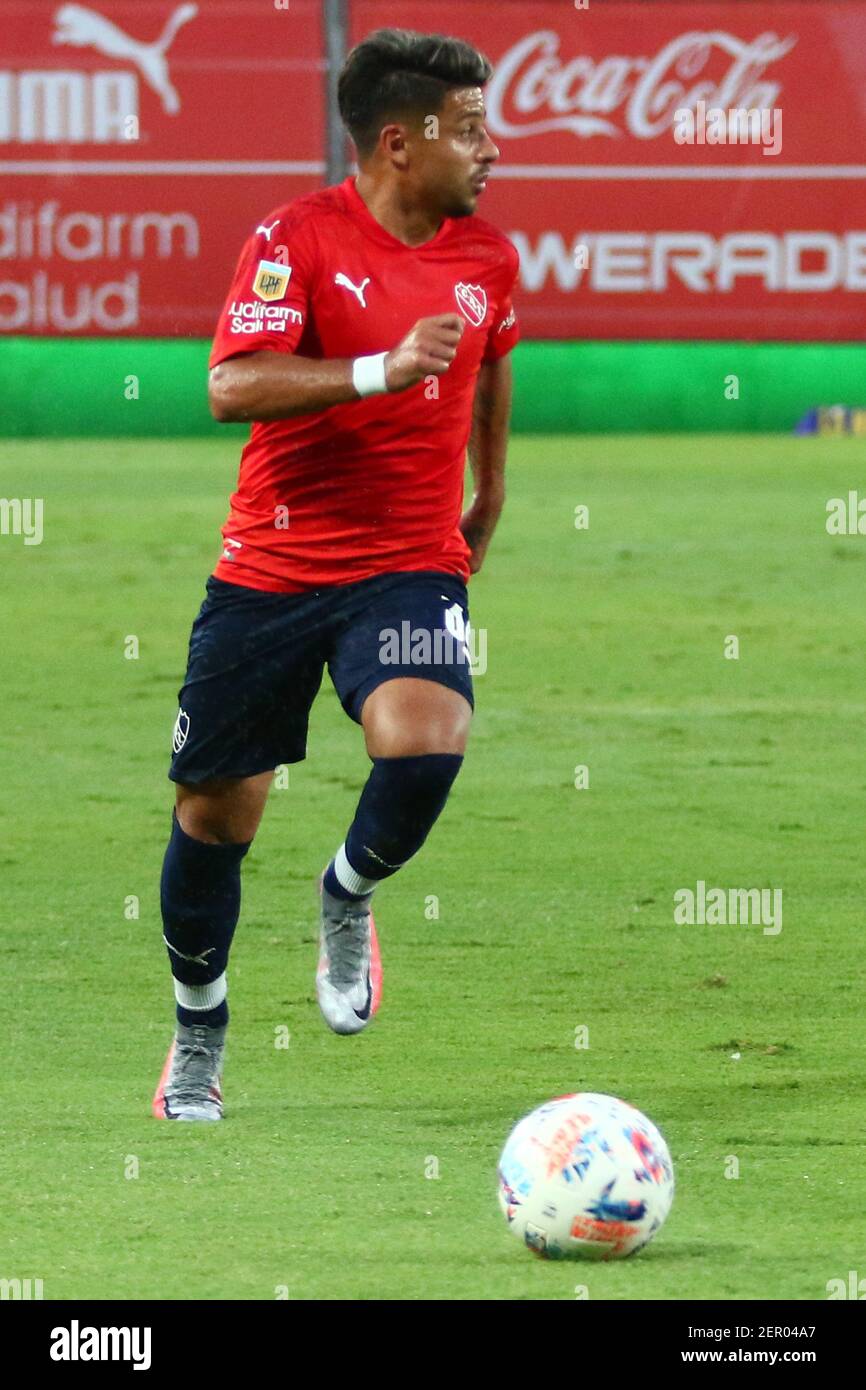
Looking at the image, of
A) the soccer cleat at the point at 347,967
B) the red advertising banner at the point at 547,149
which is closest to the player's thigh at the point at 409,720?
the soccer cleat at the point at 347,967

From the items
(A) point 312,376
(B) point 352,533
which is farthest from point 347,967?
(A) point 312,376

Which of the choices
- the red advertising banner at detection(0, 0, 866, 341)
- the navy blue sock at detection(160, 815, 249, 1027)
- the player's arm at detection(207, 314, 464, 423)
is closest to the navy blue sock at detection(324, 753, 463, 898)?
A: the navy blue sock at detection(160, 815, 249, 1027)

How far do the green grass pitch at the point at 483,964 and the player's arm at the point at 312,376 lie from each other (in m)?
1.55

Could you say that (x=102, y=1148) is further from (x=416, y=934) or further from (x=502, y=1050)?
(x=416, y=934)

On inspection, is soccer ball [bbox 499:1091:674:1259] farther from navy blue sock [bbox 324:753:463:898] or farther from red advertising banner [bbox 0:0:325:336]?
red advertising banner [bbox 0:0:325:336]

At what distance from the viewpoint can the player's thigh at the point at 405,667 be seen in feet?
19.5

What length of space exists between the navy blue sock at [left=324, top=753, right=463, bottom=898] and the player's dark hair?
1420 mm

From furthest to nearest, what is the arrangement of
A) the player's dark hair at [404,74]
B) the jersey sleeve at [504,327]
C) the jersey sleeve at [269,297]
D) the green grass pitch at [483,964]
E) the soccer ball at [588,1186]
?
the jersey sleeve at [504,327]
the player's dark hair at [404,74]
the jersey sleeve at [269,297]
the green grass pitch at [483,964]
the soccer ball at [588,1186]

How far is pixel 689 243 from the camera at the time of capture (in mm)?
24578

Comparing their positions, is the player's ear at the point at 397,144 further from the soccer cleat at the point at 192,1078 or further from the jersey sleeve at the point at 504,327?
the soccer cleat at the point at 192,1078

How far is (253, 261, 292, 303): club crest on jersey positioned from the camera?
19.4 ft

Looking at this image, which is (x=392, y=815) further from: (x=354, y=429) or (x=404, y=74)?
(x=404, y=74)
